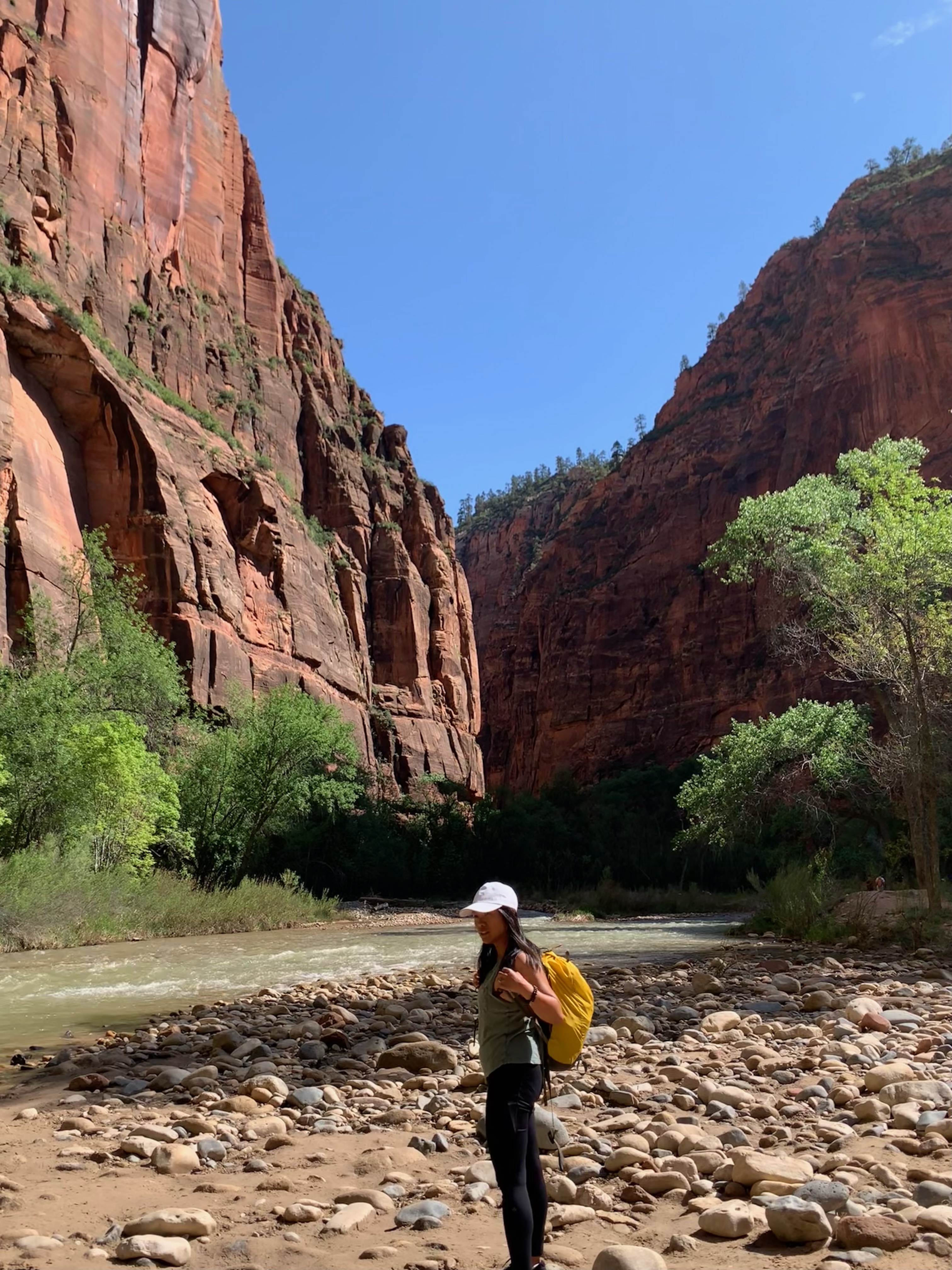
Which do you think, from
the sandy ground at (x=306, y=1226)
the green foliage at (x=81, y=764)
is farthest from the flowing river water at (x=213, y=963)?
the sandy ground at (x=306, y=1226)

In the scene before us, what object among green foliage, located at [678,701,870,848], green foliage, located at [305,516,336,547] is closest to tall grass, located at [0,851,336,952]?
green foliage, located at [678,701,870,848]

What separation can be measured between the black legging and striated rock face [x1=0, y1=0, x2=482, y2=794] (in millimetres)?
28571

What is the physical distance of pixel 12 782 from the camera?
18781mm

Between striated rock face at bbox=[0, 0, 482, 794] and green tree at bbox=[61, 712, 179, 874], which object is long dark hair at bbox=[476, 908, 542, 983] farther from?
striated rock face at bbox=[0, 0, 482, 794]

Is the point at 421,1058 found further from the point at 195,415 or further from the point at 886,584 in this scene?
the point at 195,415

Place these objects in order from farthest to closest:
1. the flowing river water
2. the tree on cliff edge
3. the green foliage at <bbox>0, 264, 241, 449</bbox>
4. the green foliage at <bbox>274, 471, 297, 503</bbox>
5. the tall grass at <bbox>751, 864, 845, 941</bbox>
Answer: the green foliage at <bbox>274, 471, 297, 503</bbox>, the green foliage at <bbox>0, 264, 241, 449</bbox>, the tree on cliff edge, the tall grass at <bbox>751, 864, 845, 941</bbox>, the flowing river water

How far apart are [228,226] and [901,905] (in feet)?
196

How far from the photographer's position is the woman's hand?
3189 millimetres

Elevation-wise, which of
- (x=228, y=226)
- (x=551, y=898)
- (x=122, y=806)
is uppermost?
(x=228, y=226)

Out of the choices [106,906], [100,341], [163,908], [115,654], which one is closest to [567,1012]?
[106,906]

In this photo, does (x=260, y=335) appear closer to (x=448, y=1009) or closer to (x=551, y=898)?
(x=551, y=898)

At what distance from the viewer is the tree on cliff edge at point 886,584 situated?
48.4 ft

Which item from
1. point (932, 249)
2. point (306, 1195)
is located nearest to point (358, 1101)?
point (306, 1195)

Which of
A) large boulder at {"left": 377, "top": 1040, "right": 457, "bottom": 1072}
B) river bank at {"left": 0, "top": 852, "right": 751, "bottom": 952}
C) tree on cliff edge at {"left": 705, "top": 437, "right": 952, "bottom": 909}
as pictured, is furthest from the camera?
river bank at {"left": 0, "top": 852, "right": 751, "bottom": 952}
